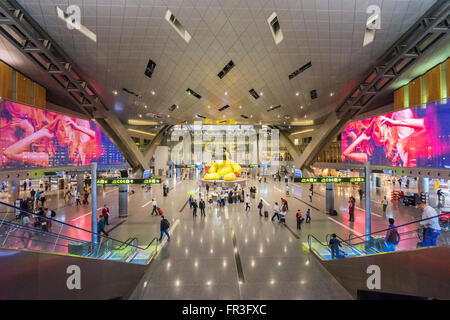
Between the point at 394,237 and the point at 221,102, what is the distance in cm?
1559

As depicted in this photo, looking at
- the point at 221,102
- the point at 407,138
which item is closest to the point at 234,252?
the point at 407,138

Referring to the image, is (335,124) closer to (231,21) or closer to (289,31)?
(289,31)

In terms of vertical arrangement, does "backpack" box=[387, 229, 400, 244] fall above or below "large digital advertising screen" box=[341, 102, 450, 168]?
below

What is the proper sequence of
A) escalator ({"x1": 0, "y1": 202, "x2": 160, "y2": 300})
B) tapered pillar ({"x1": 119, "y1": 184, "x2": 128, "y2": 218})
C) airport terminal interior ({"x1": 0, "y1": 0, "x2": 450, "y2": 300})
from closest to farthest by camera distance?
escalator ({"x1": 0, "y1": 202, "x2": 160, "y2": 300}) → airport terminal interior ({"x1": 0, "y1": 0, "x2": 450, "y2": 300}) → tapered pillar ({"x1": 119, "y1": 184, "x2": 128, "y2": 218})

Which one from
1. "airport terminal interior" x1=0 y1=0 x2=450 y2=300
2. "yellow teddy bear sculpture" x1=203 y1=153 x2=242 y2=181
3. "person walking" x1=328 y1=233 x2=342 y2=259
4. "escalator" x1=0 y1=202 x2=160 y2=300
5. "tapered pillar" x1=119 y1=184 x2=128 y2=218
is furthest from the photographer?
"yellow teddy bear sculpture" x1=203 y1=153 x2=242 y2=181

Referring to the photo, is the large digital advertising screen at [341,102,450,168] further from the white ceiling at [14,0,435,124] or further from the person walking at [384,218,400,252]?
the person walking at [384,218,400,252]

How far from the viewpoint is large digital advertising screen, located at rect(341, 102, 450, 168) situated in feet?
31.5

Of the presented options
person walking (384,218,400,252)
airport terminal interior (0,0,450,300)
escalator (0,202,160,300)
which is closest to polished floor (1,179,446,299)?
airport terminal interior (0,0,450,300)

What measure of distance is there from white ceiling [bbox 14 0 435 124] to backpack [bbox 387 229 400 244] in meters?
8.70

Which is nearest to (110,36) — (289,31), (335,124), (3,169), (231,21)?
(231,21)

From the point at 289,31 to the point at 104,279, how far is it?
11658 mm

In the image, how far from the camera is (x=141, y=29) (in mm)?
9602

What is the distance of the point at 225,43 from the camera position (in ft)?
35.2
